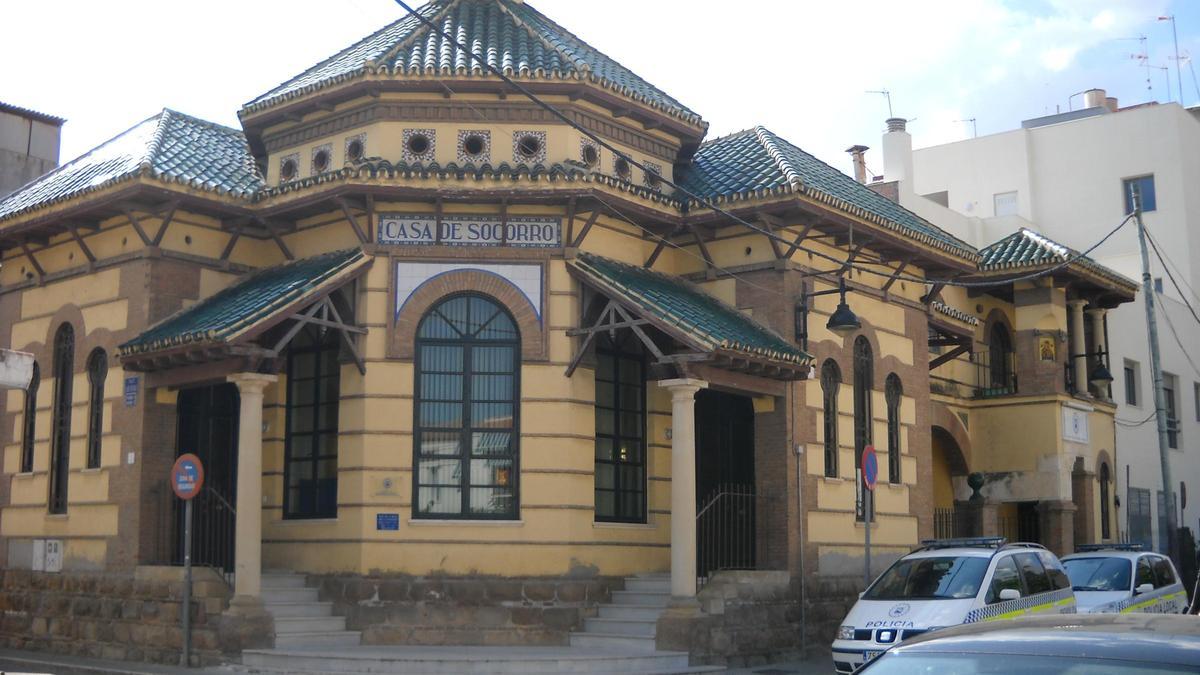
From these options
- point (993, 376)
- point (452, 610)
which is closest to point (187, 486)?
point (452, 610)

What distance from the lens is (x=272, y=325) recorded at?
16.9 metres

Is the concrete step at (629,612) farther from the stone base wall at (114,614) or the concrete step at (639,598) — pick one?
the stone base wall at (114,614)

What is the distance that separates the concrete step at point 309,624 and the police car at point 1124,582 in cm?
991

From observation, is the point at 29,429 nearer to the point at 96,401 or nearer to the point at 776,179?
the point at 96,401

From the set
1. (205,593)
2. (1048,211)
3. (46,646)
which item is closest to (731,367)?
(205,593)

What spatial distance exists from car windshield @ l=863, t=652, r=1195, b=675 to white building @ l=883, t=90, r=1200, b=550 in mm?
29657

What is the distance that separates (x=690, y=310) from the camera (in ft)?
59.9

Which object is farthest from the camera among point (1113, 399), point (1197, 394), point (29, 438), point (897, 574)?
point (1197, 394)

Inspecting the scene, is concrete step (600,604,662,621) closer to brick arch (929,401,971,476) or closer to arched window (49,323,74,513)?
arched window (49,323,74,513)

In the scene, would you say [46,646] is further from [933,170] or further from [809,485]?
[933,170]

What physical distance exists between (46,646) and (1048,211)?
3480 centimetres

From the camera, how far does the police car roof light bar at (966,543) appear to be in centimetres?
1580

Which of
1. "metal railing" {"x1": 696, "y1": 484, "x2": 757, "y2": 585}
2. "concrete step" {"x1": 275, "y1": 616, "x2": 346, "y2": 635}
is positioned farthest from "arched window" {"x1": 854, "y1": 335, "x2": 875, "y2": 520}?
"concrete step" {"x1": 275, "y1": 616, "x2": 346, "y2": 635}

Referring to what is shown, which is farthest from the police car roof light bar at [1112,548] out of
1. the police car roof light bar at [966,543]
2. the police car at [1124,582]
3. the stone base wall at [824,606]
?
the police car roof light bar at [966,543]
